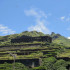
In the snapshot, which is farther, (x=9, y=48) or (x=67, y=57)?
(x=9, y=48)

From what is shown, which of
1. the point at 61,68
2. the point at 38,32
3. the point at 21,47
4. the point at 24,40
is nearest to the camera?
the point at 61,68

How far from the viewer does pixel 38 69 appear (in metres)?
58.7

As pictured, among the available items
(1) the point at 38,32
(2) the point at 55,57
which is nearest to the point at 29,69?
(2) the point at 55,57

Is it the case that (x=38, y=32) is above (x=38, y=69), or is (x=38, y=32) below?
above

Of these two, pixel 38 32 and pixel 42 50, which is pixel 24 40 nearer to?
pixel 42 50

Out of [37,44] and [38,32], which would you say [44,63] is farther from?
[38,32]

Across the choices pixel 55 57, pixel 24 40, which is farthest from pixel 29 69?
pixel 24 40

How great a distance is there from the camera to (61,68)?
55.8 m

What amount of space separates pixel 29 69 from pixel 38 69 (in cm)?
522

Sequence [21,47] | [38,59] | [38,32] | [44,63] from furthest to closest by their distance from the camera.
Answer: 1. [38,32]
2. [21,47]
3. [38,59]
4. [44,63]

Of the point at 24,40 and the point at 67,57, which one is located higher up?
the point at 24,40

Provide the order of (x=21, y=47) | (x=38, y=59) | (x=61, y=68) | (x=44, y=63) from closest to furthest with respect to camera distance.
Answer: (x=61, y=68)
(x=44, y=63)
(x=38, y=59)
(x=21, y=47)

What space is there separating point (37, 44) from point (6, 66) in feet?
111

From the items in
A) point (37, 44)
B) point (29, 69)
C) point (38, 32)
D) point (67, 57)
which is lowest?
point (29, 69)
